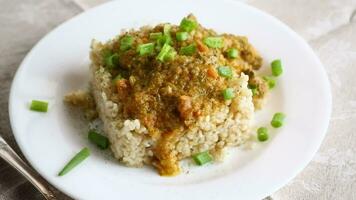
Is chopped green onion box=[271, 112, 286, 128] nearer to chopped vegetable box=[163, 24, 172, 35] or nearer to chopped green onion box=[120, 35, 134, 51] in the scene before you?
chopped vegetable box=[163, 24, 172, 35]

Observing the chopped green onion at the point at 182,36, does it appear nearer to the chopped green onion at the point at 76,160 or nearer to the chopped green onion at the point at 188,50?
the chopped green onion at the point at 188,50

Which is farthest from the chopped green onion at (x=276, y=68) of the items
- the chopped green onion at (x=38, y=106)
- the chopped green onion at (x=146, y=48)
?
the chopped green onion at (x=38, y=106)

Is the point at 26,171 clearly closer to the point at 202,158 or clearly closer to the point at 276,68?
the point at 202,158

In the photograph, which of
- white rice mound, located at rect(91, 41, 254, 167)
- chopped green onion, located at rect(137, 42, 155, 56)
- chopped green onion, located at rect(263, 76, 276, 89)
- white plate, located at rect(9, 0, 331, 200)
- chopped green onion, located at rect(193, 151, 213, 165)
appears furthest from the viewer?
chopped green onion, located at rect(263, 76, 276, 89)

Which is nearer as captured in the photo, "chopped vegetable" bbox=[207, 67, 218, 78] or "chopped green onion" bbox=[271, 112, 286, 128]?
"chopped vegetable" bbox=[207, 67, 218, 78]

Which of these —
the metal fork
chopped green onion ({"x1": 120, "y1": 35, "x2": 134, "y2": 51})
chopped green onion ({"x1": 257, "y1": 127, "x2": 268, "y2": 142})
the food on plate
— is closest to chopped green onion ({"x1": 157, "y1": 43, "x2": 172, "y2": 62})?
the food on plate

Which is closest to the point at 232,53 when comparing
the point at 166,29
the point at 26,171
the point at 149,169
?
the point at 166,29
